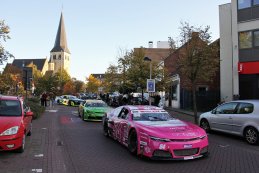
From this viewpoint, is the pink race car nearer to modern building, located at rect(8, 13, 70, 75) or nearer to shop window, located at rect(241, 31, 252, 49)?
shop window, located at rect(241, 31, 252, 49)

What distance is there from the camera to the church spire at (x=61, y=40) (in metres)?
125

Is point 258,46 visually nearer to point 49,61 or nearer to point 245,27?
point 245,27

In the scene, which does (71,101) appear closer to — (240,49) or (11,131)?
(240,49)

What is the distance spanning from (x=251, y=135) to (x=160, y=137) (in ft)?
15.0

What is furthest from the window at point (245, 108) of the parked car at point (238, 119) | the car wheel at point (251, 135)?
the car wheel at point (251, 135)

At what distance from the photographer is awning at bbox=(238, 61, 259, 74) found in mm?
23797

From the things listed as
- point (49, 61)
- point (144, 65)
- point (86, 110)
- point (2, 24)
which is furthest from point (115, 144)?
point (49, 61)

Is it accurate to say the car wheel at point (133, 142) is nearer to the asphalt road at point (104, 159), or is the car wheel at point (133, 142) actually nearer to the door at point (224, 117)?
the asphalt road at point (104, 159)

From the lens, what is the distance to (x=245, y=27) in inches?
955

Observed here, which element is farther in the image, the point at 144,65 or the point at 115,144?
the point at 144,65

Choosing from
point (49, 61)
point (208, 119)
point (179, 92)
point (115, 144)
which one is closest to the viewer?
point (115, 144)

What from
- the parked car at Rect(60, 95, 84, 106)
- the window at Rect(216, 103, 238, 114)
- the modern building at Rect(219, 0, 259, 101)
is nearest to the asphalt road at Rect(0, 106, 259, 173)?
the window at Rect(216, 103, 238, 114)

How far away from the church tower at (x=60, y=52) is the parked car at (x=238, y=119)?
11719 cm

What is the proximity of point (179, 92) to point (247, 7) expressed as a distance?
1219 cm
